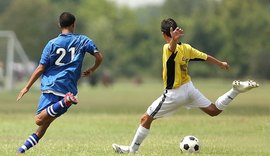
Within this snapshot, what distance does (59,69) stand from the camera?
11750 mm

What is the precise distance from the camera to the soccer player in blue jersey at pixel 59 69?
11.6 meters

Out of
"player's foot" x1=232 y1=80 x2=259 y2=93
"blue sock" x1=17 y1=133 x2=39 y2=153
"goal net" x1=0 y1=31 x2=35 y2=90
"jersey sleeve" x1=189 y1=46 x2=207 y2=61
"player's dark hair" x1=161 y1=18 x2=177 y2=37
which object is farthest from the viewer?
"goal net" x1=0 y1=31 x2=35 y2=90

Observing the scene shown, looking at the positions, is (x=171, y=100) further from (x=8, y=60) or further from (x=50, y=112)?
(x=8, y=60)

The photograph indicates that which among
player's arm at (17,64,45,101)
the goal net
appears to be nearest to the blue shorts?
player's arm at (17,64,45,101)

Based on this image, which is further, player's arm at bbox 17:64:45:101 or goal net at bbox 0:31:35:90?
goal net at bbox 0:31:35:90

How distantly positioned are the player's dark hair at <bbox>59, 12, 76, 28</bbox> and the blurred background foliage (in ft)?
209

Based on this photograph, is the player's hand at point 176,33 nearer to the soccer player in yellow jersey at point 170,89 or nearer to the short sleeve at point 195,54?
the soccer player in yellow jersey at point 170,89

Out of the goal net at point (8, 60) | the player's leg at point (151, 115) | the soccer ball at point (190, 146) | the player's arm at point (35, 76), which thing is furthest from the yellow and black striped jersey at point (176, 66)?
the goal net at point (8, 60)

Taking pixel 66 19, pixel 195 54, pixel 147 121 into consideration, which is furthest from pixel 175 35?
pixel 66 19

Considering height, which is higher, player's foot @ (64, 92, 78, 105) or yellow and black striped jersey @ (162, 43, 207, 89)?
yellow and black striped jersey @ (162, 43, 207, 89)

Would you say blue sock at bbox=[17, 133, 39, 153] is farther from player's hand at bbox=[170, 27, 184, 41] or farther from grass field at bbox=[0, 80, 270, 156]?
player's hand at bbox=[170, 27, 184, 41]

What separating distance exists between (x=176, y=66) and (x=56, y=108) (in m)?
1.95

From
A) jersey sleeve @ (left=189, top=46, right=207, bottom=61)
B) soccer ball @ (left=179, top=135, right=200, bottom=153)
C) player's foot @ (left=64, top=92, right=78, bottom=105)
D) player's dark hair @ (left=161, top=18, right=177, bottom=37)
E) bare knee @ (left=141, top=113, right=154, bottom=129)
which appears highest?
player's dark hair @ (left=161, top=18, right=177, bottom=37)

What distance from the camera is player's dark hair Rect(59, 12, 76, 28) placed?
11.8m
